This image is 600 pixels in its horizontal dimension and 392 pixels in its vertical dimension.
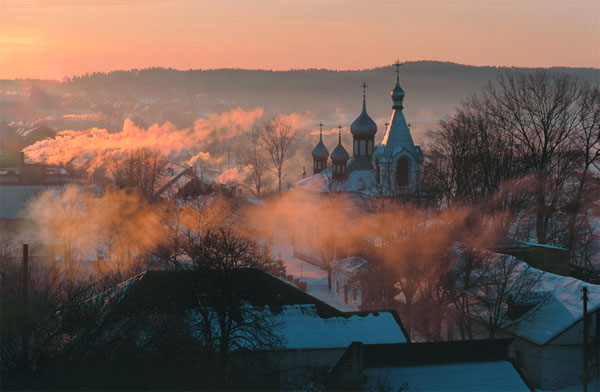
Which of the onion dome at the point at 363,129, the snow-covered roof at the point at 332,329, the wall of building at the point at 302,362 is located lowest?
the wall of building at the point at 302,362

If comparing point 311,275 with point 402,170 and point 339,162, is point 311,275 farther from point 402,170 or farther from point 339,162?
point 339,162

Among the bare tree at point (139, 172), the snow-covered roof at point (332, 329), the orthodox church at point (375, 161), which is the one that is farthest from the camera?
the bare tree at point (139, 172)

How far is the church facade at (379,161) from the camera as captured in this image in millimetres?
51406

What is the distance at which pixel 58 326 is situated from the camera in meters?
19.5

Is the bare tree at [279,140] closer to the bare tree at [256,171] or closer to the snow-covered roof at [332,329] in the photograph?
the bare tree at [256,171]

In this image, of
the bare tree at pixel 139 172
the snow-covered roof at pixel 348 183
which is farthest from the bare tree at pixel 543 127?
the bare tree at pixel 139 172

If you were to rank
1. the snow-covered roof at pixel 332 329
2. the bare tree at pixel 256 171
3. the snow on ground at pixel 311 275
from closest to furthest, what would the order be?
the snow-covered roof at pixel 332 329
the snow on ground at pixel 311 275
the bare tree at pixel 256 171

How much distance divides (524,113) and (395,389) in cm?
3325

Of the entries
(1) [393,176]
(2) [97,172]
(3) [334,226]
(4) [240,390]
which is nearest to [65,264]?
(3) [334,226]

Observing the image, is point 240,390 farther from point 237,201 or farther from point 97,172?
point 97,172

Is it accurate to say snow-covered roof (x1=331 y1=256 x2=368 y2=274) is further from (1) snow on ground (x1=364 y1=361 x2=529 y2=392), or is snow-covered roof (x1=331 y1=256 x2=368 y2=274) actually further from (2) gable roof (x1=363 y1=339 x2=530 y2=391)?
(1) snow on ground (x1=364 y1=361 x2=529 y2=392)

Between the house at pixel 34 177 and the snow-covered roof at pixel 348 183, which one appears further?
the house at pixel 34 177

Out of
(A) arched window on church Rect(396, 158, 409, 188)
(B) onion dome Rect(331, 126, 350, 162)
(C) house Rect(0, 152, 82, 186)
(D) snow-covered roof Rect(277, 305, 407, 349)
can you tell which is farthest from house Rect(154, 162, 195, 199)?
(D) snow-covered roof Rect(277, 305, 407, 349)

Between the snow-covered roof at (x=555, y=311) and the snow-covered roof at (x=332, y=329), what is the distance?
6234 mm
